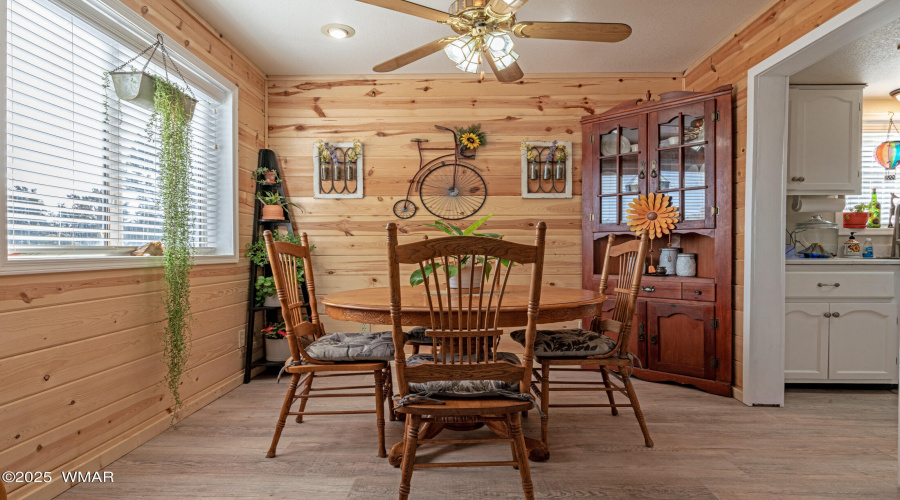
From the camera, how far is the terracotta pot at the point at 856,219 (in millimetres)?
3709

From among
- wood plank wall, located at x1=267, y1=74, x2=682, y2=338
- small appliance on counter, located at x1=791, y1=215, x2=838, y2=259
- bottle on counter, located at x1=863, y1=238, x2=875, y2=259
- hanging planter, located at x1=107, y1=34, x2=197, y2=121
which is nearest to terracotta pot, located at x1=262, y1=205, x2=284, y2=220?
wood plank wall, located at x1=267, y1=74, x2=682, y2=338

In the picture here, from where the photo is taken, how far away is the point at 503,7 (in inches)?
74.4

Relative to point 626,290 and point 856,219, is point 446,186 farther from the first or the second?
point 856,219

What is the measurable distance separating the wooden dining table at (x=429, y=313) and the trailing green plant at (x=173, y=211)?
859 mm

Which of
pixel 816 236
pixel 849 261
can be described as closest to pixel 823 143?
pixel 816 236

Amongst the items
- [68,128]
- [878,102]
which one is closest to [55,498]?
[68,128]

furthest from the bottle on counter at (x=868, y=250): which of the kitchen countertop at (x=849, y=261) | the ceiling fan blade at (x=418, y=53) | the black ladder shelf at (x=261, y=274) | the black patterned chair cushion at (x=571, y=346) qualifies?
the black ladder shelf at (x=261, y=274)

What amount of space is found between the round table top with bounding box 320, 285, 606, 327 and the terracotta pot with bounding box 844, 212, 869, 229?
9.60 feet

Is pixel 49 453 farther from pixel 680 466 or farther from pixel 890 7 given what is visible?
pixel 890 7

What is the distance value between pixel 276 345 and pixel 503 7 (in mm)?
2780

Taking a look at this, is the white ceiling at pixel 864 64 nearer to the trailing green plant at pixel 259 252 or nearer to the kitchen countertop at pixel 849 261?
the kitchen countertop at pixel 849 261

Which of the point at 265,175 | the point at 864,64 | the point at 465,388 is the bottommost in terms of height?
the point at 465,388

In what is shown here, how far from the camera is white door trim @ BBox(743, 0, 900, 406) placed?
9.22 ft

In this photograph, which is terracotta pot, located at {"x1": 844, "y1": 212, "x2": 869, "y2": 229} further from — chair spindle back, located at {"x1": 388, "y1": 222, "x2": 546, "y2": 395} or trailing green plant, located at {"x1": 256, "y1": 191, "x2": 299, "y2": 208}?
trailing green plant, located at {"x1": 256, "y1": 191, "x2": 299, "y2": 208}
